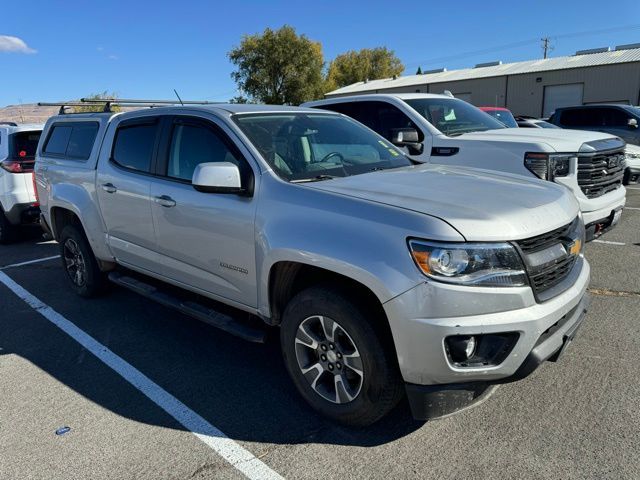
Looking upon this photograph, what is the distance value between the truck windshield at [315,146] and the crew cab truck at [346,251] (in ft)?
0.05

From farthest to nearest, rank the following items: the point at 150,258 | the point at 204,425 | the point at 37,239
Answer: the point at 37,239, the point at 150,258, the point at 204,425

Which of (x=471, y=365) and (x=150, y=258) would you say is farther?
(x=150, y=258)

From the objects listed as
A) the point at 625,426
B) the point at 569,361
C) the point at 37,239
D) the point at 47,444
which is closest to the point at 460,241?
the point at 625,426

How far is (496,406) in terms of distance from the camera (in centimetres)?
307

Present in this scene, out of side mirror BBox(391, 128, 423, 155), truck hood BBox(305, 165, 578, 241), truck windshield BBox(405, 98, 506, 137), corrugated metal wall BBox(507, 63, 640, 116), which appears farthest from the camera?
corrugated metal wall BBox(507, 63, 640, 116)

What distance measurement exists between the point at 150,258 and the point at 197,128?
115 centimetres

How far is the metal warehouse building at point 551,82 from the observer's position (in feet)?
110

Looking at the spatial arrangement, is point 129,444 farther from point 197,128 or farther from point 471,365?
point 197,128

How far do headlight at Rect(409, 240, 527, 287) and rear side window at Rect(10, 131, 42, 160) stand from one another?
745cm

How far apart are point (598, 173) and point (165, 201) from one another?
173 inches

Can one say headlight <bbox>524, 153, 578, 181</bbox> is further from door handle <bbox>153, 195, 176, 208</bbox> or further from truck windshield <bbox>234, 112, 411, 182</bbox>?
door handle <bbox>153, 195, 176, 208</bbox>

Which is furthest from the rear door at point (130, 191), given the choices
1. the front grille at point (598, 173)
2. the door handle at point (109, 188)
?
the front grille at point (598, 173)

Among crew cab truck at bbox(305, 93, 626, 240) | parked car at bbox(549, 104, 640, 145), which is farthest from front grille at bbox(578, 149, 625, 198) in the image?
parked car at bbox(549, 104, 640, 145)

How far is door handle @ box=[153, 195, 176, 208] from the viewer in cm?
373
